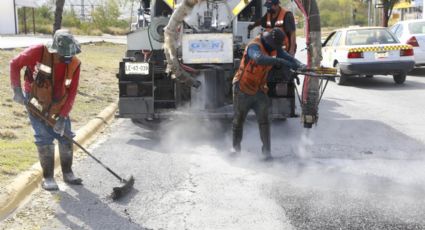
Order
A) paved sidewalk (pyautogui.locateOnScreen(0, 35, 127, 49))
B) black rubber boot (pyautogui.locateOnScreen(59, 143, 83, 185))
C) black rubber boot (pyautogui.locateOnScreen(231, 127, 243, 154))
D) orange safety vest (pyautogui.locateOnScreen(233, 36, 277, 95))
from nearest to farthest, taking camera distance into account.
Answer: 1. black rubber boot (pyautogui.locateOnScreen(59, 143, 83, 185))
2. orange safety vest (pyautogui.locateOnScreen(233, 36, 277, 95))
3. black rubber boot (pyautogui.locateOnScreen(231, 127, 243, 154))
4. paved sidewalk (pyautogui.locateOnScreen(0, 35, 127, 49))

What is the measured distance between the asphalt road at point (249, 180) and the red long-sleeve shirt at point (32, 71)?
3.01 ft

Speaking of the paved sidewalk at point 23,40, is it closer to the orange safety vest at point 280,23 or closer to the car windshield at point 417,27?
the car windshield at point 417,27

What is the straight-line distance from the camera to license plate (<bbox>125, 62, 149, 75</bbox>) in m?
8.05

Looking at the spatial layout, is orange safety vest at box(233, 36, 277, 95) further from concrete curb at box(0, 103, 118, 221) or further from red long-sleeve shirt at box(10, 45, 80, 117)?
concrete curb at box(0, 103, 118, 221)

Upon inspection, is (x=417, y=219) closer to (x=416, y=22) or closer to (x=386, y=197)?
(x=386, y=197)

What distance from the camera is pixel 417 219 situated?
4.72 m

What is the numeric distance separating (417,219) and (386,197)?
617mm

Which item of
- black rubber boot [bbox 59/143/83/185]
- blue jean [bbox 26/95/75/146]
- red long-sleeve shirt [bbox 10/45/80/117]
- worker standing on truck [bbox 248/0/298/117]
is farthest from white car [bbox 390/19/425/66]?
blue jean [bbox 26/95/75/146]

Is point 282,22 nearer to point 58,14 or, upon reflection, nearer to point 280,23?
point 280,23

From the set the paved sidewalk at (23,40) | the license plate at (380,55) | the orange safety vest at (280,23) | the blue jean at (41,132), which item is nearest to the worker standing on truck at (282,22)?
the orange safety vest at (280,23)

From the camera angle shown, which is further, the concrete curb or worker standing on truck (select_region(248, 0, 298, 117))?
worker standing on truck (select_region(248, 0, 298, 117))

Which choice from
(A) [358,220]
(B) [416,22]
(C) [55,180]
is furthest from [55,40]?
(B) [416,22]

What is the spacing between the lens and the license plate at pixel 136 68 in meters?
8.05

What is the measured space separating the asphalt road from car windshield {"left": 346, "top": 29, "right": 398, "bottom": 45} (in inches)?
196
